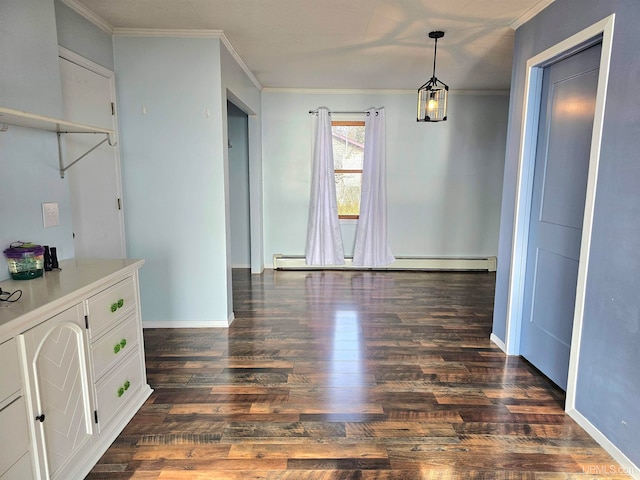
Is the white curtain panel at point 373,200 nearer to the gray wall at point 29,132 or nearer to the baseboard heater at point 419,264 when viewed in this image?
the baseboard heater at point 419,264

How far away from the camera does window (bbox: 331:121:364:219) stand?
536 centimetres

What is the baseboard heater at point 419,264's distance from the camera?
548 centimetres

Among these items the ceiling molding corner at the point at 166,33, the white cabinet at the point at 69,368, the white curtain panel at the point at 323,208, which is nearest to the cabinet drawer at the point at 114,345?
the white cabinet at the point at 69,368

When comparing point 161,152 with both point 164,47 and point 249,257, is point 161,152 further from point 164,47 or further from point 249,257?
point 249,257

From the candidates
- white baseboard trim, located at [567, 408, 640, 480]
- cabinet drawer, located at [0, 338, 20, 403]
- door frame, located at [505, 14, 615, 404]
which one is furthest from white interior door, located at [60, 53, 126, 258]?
white baseboard trim, located at [567, 408, 640, 480]

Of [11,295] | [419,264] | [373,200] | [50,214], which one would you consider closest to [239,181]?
[373,200]

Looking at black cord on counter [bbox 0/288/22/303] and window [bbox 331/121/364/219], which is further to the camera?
window [bbox 331/121/364/219]

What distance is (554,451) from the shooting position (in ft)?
Answer: 6.05

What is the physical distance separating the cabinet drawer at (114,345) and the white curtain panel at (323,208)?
3.37 m

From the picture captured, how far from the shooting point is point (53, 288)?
161cm

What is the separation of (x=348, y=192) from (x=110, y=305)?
4016mm

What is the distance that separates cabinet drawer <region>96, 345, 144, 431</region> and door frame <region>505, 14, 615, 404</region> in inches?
97.7

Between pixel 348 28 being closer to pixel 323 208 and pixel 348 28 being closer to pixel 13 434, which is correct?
pixel 323 208

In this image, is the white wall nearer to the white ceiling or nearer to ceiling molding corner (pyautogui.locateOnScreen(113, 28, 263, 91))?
the white ceiling
